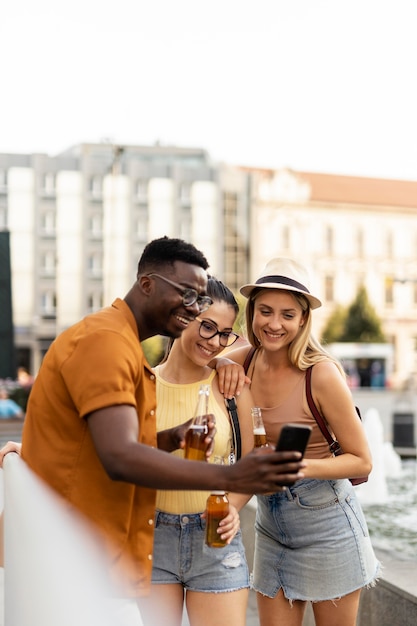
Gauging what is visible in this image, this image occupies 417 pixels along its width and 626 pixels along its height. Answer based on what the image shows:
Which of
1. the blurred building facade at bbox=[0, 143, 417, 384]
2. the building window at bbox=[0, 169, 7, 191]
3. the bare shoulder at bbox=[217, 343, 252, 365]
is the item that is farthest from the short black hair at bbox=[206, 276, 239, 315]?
the building window at bbox=[0, 169, 7, 191]

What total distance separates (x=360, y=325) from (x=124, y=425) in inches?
2345

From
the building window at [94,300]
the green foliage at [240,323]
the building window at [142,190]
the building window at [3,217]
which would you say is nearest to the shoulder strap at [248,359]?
the green foliage at [240,323]

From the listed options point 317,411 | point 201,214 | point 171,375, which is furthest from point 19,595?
point 201,214

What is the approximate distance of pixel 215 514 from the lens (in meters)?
2.81

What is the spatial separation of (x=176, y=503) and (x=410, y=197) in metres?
73.7

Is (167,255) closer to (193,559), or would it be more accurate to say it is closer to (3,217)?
(193,559)

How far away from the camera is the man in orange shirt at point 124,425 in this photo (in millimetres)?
2068

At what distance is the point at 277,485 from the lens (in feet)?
6.86

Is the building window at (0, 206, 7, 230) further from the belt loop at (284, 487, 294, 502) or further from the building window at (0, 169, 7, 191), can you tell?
the belt loop at (284, 487, 294, 502)

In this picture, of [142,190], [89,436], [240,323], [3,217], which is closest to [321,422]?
[89,436]

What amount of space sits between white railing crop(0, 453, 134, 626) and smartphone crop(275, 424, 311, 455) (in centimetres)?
53

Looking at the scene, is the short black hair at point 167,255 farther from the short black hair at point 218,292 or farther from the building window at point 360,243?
the building window at point 360,243

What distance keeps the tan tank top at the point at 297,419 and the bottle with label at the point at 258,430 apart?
227 mm

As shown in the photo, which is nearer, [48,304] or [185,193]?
[48,304]
